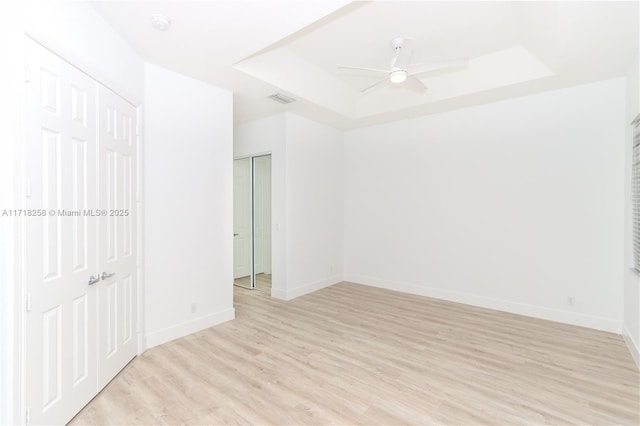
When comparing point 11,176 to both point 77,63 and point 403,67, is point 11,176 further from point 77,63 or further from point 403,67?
point 403,67

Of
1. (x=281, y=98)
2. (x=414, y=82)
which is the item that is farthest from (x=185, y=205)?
(x=414, y=82)

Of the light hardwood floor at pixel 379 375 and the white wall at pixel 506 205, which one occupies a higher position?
the white wall at pixel 506 205

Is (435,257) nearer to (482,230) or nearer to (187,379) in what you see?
(482,230)

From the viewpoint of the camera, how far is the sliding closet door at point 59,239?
1711 millimetres

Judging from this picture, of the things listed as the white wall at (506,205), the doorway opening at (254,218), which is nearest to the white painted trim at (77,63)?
the doorway opening at (254,218)

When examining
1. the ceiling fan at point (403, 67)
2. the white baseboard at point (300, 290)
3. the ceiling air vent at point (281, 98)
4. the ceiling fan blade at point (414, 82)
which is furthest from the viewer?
the white baseboard at point (300, 290)

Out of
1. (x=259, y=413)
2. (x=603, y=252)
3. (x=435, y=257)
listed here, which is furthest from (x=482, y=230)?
(x=259, y=413)

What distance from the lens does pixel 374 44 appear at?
337cm

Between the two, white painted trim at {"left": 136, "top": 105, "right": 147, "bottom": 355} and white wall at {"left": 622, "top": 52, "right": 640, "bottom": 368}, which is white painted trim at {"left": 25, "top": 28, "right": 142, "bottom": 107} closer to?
white painted trim at {"left": 136, "top": 105, "right": 147, "bottom": 355}

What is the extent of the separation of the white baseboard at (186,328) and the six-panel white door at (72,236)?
358mm

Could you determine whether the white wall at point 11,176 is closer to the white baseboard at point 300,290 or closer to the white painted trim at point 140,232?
the white painted trim at point 140,232

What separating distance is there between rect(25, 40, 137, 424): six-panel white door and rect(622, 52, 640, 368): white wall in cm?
452

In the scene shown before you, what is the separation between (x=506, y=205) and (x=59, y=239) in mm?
4752

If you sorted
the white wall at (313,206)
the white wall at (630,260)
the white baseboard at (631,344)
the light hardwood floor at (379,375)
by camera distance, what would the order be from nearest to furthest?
the light hardwood floor at (379,375), the white baseboard at (631,344), the white wall at (630,260), the white wall at (313,206)
